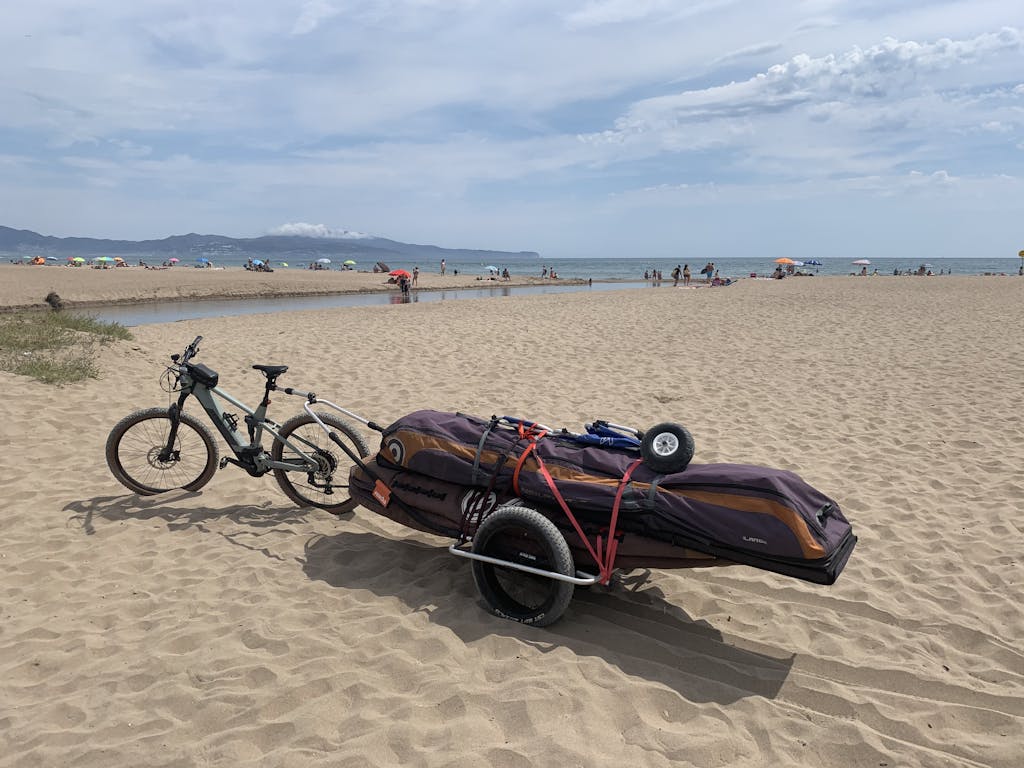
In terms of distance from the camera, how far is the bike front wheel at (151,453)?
17.3 feet

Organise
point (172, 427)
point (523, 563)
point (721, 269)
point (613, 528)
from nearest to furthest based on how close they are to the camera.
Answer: point (613, 528) < point (523, 563) < point (172, 427) < point (721, 269)

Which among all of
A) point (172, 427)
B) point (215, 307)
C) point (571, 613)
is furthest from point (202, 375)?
point (215, 307)

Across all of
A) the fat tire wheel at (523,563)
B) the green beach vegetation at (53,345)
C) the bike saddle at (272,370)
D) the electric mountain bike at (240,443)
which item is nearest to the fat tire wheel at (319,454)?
the electric mountain bike at (240,443)

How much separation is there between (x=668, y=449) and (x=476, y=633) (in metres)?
1.45

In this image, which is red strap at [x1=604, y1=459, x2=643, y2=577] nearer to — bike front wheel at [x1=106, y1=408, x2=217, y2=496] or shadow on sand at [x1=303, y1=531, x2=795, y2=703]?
shadow on sand at [x1=303, y1=531, x2=795, y2=703]

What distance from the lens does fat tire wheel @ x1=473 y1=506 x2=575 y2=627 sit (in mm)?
3379

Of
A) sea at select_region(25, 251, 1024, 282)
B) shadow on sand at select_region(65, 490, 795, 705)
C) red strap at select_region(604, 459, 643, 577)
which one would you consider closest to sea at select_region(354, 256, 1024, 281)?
sea at select_region(25, 251, 1024, 282)

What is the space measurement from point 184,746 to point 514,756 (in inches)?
54.8

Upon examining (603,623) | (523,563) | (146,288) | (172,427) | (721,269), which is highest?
(721,269)

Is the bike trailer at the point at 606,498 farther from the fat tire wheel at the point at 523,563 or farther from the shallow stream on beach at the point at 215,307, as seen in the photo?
the shallow stream on beach at the point at 215,307

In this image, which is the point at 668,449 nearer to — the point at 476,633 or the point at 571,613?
the point at 571,613

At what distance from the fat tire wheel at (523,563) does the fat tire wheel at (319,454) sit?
166 cm

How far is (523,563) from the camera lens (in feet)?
11.7

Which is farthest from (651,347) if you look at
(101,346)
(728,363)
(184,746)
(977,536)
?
(184,746)
